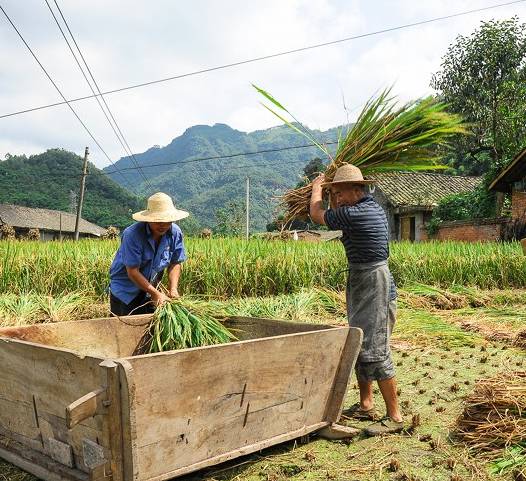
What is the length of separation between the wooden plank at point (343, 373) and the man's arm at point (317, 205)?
72 centimetres

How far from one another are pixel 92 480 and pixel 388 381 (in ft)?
6.32

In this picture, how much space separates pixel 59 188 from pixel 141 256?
204ft

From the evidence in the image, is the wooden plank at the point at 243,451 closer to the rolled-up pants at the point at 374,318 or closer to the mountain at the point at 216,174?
the rolled-up pants at the point at 374,318

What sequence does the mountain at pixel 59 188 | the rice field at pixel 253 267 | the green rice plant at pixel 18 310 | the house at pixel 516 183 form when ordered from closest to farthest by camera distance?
the green rice plant at pixel 18 310 → the rice field at pixel 253 267 → the house at pixel 516 183 → the mountain at pixel 59 188

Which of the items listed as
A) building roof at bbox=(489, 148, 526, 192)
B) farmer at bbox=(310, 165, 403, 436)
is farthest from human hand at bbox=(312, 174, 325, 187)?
building roof at bbox=(489, 148, 526, 192)

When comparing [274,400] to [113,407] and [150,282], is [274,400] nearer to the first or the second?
[113,407]

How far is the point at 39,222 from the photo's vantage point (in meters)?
47.1

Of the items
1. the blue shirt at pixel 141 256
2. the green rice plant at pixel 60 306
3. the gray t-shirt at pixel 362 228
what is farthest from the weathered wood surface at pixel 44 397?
the green rice plant at pixel 60 306

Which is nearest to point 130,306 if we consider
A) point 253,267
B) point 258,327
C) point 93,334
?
point 93,334

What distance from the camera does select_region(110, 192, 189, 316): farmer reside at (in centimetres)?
380

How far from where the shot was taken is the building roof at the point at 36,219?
145ft

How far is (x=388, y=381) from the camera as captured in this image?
3.54 m

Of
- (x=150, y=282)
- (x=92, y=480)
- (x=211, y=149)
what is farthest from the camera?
(x=211, y=149)

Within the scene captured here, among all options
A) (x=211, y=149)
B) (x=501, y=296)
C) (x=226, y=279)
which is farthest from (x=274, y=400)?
(x=211, y=149)
